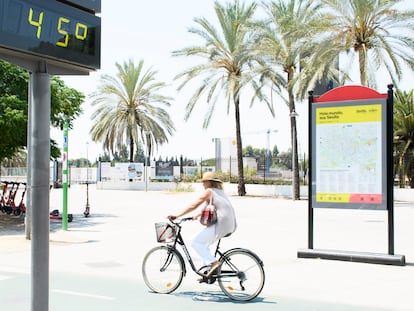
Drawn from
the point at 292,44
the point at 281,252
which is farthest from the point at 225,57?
the point at 281,252

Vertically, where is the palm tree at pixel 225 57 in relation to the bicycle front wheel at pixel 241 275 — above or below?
above

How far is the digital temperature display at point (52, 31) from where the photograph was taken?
9.84 feet

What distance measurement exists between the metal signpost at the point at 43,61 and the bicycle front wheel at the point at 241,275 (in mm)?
3522

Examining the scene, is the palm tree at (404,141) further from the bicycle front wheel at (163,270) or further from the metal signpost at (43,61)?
the metal signpost at (43,61)

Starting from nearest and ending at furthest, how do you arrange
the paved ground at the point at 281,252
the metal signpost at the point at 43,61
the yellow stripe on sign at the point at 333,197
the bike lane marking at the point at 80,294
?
1. the metal signpost at the point at 43,61
2. the bike lane marking at the point at 80,294
3. the paved ground at the point at 281,252
4. the yellow stripe on sign at the point at 333,197

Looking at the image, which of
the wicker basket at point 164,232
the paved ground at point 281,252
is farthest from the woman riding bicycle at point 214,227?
the paved ground at point 281,252

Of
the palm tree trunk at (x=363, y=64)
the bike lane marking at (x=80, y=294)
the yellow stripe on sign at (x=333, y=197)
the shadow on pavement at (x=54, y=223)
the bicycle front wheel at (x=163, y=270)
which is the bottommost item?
the bike lane marking at (x=80, y=294)

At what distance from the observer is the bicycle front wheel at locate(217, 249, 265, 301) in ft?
21.6

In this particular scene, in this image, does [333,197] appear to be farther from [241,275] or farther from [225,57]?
[225,57]

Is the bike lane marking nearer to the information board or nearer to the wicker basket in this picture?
the wicker basket

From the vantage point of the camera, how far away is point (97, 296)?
6984mm

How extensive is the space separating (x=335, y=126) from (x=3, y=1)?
7.92m

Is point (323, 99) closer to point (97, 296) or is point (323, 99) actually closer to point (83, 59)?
point (97, 296)

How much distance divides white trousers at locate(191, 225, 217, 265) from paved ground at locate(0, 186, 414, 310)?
771 mm
